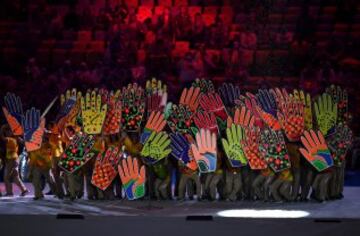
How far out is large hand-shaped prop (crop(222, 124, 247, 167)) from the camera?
455 inches

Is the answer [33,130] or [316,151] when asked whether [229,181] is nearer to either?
[316,151]

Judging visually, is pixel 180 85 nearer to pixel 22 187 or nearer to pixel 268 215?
pixel 22 187

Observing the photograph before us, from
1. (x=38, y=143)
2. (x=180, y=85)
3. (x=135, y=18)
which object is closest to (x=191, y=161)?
(x=38, y=143)

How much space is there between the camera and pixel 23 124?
482 inches

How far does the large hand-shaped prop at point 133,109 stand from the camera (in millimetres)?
11875

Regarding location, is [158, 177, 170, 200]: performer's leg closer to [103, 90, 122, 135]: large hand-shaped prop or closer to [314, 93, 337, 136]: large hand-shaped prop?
[103, 90, 122, 135]: large hand-shaped prop

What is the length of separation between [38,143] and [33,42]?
21.8ft

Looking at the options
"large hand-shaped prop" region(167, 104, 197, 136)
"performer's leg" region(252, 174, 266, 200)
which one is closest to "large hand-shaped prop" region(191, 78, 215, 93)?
"large hand-shaped prop" region(167, 104, 197, 136)

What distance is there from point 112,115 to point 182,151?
122 centimetres

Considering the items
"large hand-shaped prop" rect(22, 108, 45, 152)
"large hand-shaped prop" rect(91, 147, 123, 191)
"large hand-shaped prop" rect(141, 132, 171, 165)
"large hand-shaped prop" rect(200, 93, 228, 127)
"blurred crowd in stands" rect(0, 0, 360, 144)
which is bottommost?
"large hand-shaped prop" rect(91, 147, 123, 191)

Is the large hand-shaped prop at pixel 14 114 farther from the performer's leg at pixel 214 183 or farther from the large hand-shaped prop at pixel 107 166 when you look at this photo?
the performer's leg at pixel 214 183

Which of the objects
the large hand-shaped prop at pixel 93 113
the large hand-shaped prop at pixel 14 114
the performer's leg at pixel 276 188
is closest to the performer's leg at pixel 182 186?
the performer's leg at pixel 276 188

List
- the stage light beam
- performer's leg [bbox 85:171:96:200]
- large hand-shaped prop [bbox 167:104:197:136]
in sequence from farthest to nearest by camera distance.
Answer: performer's leg [bbox 85:171:96:200] < large hand-shaped prop [bbox 167:104:197:136] < the stage light beam

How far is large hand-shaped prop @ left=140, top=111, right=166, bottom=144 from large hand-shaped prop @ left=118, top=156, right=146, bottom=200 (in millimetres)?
383
